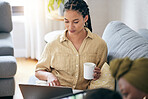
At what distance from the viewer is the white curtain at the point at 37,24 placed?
137 inches

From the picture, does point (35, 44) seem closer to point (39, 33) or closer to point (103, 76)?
point (39, 33)

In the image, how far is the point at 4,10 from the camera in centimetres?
298

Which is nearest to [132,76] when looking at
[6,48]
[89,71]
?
[89,71]

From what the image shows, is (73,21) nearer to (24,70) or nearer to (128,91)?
(128,91)

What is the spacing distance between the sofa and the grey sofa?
0.99 meters

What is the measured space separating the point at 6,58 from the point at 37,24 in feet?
3.49

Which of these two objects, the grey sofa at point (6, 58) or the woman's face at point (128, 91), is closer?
the woman's face at point (128, 91)

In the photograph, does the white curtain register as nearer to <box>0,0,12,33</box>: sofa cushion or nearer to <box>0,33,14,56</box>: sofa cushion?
<box>0,0,12,33</box>: sofa cushion

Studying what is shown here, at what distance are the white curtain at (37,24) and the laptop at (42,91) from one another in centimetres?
209

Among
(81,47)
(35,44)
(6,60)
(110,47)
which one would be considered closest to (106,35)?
(110,47)

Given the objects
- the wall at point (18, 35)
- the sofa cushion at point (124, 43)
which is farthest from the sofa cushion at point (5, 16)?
the sofa cushion at point (124, 43)

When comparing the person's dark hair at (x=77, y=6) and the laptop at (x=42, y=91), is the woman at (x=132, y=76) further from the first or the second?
the person's dark hair at (x=77, y=6)

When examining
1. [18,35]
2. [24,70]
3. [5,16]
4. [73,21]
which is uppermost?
[73,21]

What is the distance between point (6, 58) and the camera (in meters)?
2.56
